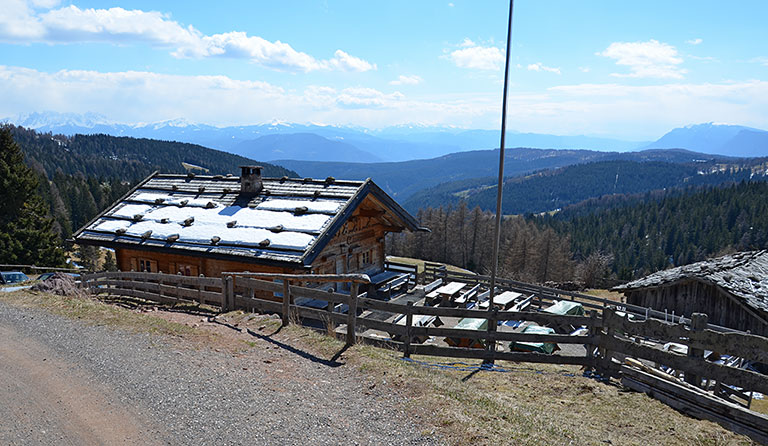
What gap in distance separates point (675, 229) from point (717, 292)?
13013 cm

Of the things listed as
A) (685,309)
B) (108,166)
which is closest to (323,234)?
(685,309)

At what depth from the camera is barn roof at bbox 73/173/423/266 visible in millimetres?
18594

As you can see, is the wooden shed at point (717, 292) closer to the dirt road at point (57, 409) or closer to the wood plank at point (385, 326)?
the wood plank at point (385, 326)

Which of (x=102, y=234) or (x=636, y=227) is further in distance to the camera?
(x=636, y=227)

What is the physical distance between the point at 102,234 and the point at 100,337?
43.4 ft

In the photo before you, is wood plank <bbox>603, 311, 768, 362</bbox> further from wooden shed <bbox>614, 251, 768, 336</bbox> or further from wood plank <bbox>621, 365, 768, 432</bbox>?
wooden shed <bbox>614, 251, 768, 336</bbox>

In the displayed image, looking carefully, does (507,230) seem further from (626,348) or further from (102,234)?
(626,348)

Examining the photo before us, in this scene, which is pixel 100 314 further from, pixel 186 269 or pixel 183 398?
pixel 186 269

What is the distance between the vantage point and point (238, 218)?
68.8 feet

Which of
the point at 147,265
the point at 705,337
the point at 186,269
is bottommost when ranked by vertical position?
the point at 147,265

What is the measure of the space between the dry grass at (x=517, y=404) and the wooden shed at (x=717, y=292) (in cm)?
1663

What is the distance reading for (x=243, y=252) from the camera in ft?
60.8

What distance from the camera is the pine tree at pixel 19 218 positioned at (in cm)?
3697

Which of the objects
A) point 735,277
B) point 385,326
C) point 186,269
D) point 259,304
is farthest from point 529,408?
point 735,277
